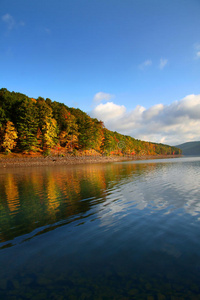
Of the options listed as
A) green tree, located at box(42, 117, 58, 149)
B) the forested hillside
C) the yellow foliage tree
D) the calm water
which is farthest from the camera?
green tree, located at box(42, 117, 58, 149)

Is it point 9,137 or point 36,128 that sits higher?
point 36,128

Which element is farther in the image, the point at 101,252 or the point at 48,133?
the point at 48,133

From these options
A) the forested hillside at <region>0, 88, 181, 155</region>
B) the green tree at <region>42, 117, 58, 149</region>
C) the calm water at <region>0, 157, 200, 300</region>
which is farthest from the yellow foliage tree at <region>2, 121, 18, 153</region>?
the calm water at <region>0, 157, 200, 300</region>

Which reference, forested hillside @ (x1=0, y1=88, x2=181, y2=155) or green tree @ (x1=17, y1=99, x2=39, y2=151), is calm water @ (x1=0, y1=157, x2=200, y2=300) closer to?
green tree @ (x1=17, y1=99, x2=39, y2=151)

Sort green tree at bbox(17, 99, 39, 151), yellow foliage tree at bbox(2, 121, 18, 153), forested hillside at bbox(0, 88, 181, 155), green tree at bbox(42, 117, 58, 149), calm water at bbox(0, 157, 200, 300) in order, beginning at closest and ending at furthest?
1. calm water at bbox(0, 157, 200, 300)
2. yellow foliage tree at bbox(2, 121, 18, 153)
3. forested hillside at bbox(0, 88, 181, 155)
4. green tree at bbox(17, 99, 39, 151)
5. green tree at bbox(42, 117, 58, 149)

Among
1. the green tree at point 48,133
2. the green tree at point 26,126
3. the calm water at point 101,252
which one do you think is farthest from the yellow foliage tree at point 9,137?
the calm water at point 101,252

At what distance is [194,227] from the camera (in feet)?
20.6

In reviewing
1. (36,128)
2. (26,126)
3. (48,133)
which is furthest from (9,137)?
(48,133)

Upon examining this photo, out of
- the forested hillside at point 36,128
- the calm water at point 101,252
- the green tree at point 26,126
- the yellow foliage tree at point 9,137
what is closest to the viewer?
the calm water at point 101,252

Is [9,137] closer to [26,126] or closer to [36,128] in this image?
[26,126]

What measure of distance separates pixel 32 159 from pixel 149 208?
152 ft

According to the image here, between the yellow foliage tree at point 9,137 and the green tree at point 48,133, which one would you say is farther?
the green tree at point 48,133

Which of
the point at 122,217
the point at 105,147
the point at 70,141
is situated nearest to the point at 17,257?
the point at 122,217

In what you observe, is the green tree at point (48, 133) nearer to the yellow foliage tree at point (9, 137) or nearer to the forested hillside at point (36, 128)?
the forested hillside at point (36, 128)
